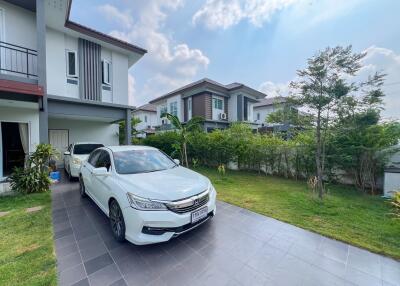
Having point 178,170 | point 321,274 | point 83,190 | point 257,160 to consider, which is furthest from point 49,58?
point 321,274

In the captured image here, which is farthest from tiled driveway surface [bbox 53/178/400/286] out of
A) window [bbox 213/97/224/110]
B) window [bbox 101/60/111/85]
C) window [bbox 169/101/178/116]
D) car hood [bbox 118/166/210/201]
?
window [bbox 169/101/178/116]

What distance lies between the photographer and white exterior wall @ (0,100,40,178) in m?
7.41

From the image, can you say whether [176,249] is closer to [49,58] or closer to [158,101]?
[49,58]

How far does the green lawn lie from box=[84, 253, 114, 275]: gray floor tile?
3528 millimetres

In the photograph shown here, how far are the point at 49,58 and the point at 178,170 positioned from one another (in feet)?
30.3

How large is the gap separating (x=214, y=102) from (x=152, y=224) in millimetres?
17253

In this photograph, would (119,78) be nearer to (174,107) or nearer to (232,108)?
(174,107)

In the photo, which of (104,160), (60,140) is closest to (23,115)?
(60,140)

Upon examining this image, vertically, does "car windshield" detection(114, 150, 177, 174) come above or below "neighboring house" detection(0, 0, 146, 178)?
below

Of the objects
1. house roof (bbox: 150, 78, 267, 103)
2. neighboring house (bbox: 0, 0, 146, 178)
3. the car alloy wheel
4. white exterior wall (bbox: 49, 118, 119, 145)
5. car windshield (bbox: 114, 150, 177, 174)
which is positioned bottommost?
the car alloy wheel

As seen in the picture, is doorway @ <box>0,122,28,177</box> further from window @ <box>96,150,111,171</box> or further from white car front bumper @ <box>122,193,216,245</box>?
white car front bumper @ <box>122,193,216,245</box>

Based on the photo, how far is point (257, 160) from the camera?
10.4 m

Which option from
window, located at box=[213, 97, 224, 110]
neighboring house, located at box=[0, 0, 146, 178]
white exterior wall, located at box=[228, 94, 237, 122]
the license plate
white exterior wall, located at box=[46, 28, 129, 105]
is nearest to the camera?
the license plate

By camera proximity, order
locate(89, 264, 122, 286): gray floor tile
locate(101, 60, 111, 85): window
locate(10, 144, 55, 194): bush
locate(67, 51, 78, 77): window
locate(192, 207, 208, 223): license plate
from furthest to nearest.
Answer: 1. locate(101, 60, 111, 85): window
2. locate(67, 51, 78, 77): window
3. locate(10, 144, 55, 194): bush
4. locate(192, 207, 208, 223): license plate
5. locate(89, 264, 122, 286): gray floor tile
